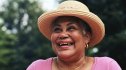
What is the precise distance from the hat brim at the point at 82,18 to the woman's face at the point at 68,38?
7 centimetres

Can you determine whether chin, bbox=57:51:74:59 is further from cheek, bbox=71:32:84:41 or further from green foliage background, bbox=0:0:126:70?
green foliage background, bbox=0:0:126:70

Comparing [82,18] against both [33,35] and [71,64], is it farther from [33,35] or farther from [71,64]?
[33,35]

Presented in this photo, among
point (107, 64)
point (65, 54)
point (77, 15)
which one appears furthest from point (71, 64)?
point (77, 15)

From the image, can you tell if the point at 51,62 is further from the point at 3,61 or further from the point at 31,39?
the point at 31,39

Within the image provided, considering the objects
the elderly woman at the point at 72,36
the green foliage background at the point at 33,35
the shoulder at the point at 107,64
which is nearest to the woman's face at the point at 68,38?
the elderly woman at the point at 72,36

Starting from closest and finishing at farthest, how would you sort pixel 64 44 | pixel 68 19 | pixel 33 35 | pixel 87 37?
pixel 64 44 → pixel 68 19 → pixel 87 37 → pixel 33 35

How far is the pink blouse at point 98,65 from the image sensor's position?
3.57m

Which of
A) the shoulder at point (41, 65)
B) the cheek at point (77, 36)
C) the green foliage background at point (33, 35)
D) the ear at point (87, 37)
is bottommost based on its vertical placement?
the green foliage background at point (33, 35)

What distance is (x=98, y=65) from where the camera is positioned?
3.62 metres

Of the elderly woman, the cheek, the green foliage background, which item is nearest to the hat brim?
the elderly woman

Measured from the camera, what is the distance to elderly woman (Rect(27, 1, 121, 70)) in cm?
349

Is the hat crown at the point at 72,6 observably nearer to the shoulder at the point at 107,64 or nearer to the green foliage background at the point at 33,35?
the shoulder at the point at 107,64

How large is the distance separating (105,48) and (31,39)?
135 ft

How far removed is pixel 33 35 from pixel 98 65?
5866 cm
